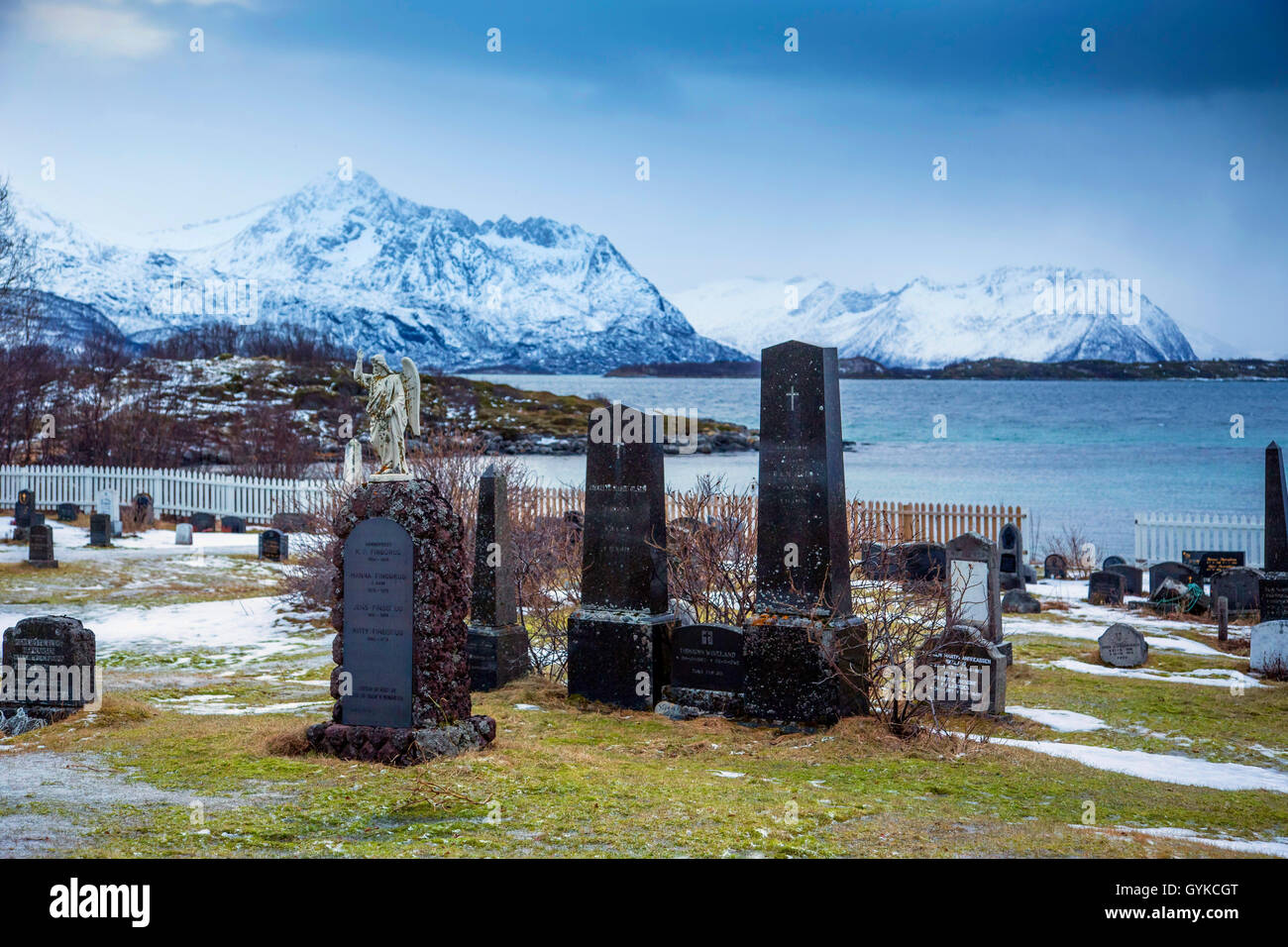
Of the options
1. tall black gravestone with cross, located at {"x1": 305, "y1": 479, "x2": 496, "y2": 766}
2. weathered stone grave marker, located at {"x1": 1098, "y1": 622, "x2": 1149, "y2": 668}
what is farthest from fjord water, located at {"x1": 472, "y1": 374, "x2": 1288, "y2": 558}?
tall black gravestone with cross, located at {"x1": 305, "y1": 479, "x2": 496, "y2": 766}

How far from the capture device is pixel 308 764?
7.66m

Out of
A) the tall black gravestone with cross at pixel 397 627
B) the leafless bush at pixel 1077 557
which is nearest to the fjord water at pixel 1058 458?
the leafless bush at pixel 1077 557

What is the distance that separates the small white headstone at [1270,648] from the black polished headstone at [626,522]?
6.72 metres

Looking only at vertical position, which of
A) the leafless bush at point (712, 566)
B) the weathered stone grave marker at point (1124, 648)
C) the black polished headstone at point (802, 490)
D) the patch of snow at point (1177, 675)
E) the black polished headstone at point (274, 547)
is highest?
the black polished headstone at point (802, 490)

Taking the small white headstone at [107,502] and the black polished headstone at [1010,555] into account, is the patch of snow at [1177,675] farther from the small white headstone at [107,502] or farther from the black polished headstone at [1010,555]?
the small white headstone at [107,502]

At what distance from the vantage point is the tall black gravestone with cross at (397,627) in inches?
312

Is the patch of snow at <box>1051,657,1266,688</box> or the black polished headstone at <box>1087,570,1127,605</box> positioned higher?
the black polished headstone at <box>1087,570,1127,605</box>

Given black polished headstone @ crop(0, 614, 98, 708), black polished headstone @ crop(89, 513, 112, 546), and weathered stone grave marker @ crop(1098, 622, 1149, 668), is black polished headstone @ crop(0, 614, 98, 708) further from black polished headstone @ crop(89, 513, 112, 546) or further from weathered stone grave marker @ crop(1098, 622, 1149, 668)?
black polished headstone @ crop(89, 513, 112, 546)

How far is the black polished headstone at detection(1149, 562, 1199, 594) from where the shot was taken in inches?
725

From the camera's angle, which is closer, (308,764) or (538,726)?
(308,764)

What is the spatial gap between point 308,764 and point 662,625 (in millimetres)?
3972

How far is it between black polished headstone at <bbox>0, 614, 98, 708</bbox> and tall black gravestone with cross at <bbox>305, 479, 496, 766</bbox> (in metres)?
2.71

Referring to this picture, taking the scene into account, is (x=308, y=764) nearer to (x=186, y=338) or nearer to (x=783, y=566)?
(x=783, y=566)
